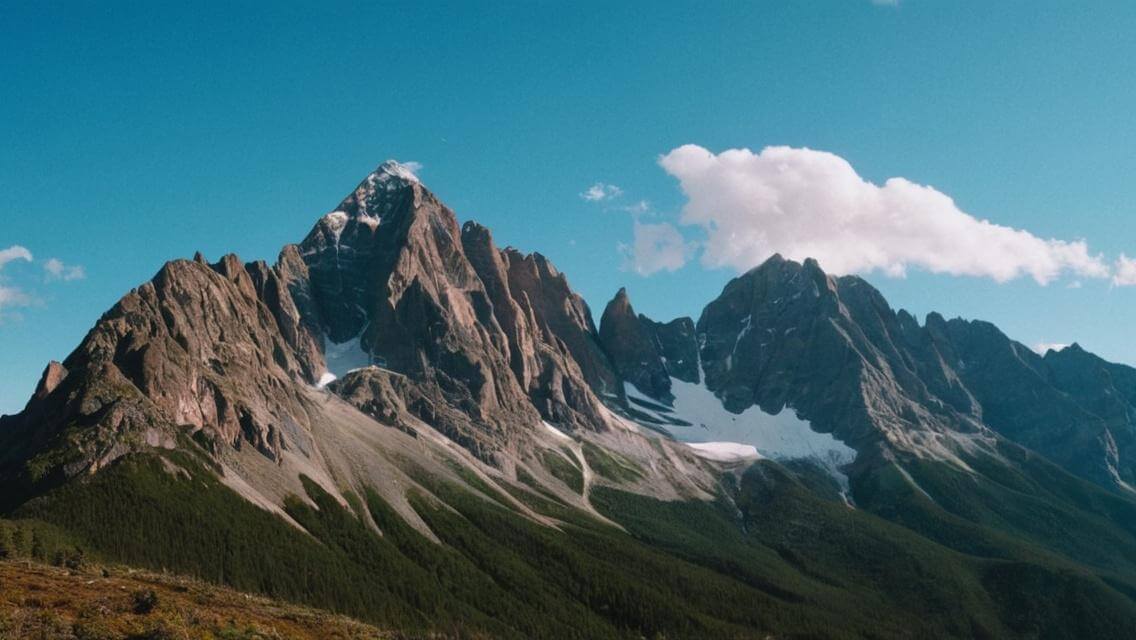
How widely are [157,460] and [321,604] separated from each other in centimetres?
4837

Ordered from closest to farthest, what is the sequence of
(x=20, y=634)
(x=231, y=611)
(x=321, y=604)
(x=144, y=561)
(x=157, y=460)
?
(x=20, y=634)
(x=231, y=611)
(x=144, y=561)
(x=321, y=604)
(x=157, y=460)

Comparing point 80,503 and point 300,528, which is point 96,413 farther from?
point 300,528

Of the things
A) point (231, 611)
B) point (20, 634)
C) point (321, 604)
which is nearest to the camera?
point (20, 634)

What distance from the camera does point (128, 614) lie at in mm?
74438

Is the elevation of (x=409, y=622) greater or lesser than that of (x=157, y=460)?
lesser

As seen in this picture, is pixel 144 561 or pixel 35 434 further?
pixel 35 434

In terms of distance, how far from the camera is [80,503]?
168 metres

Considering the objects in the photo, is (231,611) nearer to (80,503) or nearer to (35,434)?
(80,503)

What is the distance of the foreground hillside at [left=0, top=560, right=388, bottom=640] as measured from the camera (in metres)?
66.8

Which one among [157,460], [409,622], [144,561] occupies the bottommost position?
[409,622]

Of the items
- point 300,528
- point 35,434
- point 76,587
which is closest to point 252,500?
point 300,528

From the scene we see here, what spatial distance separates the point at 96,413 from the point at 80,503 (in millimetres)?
29639

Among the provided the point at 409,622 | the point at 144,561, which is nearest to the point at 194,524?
the point at 144,561

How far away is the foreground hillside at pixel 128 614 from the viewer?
66750 millimetres
